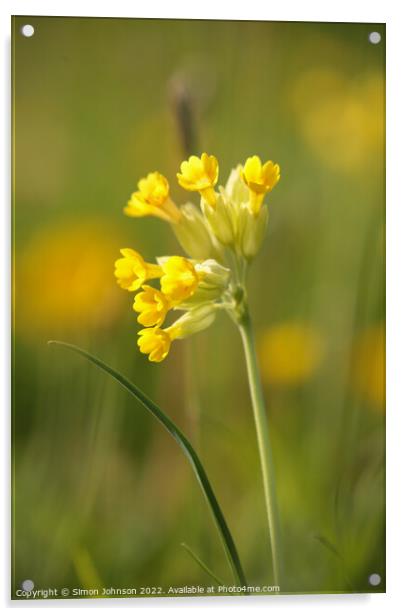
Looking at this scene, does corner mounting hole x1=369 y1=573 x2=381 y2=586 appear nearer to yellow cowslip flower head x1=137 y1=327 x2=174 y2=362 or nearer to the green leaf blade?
the green leaf blade

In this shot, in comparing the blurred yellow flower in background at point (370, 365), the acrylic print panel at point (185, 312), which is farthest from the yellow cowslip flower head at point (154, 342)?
the blurred yellow flower in background at point (370, 365)

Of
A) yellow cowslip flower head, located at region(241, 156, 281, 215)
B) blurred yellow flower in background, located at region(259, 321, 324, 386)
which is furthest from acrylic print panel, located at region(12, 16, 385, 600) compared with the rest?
yellow cowslip flower head, located at region(241, 156, 281, 215)

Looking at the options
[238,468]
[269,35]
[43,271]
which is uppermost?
[269,35]

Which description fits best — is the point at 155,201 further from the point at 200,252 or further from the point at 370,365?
the point at 370,365

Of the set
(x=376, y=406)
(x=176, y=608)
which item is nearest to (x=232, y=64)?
(x=376, y=406)

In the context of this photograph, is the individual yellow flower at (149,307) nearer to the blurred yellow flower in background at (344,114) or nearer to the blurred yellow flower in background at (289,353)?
the blurred yellow flower in background at (289,353)

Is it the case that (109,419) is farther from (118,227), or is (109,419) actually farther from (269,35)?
(269,35)

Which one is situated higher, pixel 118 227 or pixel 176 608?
pixel 118 227
